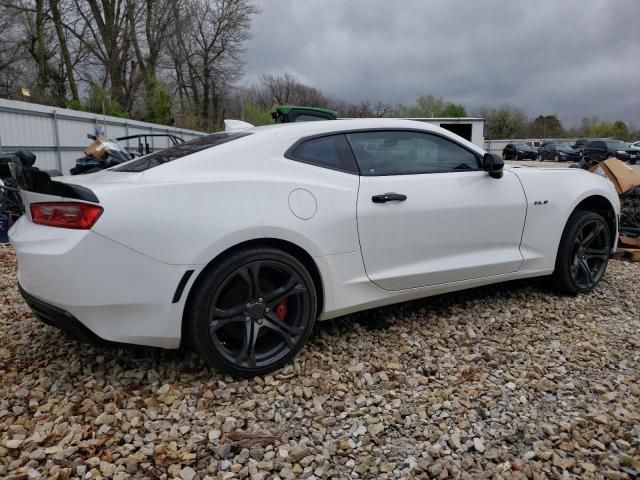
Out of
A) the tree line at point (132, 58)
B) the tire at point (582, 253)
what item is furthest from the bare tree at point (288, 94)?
the tire at point (582, 253)

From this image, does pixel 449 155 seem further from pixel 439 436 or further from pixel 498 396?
pixel 439 436

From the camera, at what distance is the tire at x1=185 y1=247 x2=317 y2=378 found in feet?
8.06

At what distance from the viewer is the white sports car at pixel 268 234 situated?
2301 millimetres

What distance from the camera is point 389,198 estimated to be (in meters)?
2.94

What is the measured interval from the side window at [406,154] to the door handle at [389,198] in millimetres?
165

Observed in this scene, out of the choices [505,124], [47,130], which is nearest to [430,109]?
[505,124]

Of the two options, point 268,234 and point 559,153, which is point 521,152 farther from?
point 268,234

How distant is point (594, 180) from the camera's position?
4.07 meters

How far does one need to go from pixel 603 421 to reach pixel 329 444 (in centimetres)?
127

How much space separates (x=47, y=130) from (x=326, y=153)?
1027cm

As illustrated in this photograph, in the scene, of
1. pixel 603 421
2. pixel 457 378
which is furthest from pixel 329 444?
pixel 603 421

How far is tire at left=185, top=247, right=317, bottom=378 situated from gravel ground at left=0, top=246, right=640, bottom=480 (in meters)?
0.13

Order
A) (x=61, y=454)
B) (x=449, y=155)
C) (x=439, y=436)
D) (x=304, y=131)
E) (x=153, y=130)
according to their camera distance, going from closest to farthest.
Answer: (x=61, y=454) < (x=439, y=436) < (x=304, y=131) < (x=449, y=155) < (x=153, y=130)

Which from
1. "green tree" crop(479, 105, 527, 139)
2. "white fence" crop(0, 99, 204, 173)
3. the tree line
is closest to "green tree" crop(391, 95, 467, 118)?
"green tree" crop(479, 105, 527, 139)
